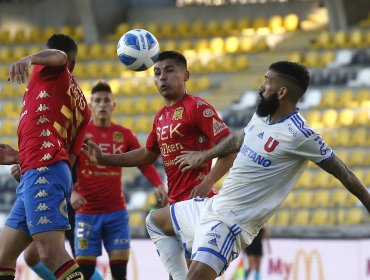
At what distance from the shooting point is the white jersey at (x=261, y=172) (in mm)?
7324

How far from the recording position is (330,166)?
23.6ft

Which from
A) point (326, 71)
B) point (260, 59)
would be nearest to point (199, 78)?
point (260, 59)

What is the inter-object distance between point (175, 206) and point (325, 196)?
876 centimetres

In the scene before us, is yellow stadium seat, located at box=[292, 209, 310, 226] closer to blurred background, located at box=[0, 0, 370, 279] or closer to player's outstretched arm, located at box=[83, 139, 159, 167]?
blurred background, located at box=[0, 0, 370, 279]

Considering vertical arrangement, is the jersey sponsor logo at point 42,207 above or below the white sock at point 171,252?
above

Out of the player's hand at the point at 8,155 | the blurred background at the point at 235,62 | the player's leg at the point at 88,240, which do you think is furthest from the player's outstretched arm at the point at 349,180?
the blurred background at the point at 235,62

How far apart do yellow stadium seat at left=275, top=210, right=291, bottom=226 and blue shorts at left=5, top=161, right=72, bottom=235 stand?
28.3 feet

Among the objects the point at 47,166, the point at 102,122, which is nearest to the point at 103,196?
the point at 102,122

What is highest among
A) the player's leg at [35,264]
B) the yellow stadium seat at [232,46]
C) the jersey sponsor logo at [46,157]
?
the yellow stadium seat at [232,46]

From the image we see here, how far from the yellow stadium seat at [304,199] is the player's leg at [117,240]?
242 inches

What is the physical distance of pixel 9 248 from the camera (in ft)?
25.3

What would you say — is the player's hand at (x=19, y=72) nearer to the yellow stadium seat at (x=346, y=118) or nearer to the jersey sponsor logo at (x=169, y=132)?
the jersey sponsor logo at (x=169, y=132)

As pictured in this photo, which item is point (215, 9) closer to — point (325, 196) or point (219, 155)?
point (325, 196)

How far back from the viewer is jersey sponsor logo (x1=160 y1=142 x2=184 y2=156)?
8.42 m
